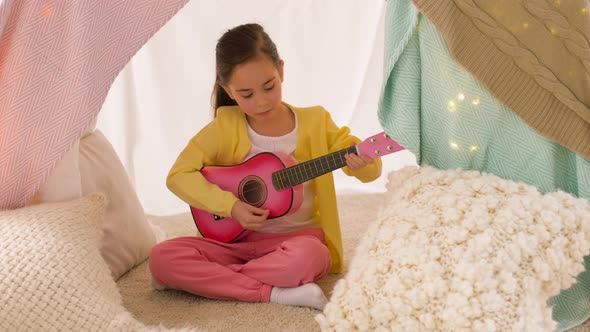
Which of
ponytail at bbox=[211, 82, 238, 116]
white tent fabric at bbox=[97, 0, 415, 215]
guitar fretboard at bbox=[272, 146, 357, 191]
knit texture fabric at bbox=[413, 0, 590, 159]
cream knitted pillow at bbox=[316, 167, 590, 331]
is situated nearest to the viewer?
cream knitted pillow at bbox=[316, 167, 590, 331]

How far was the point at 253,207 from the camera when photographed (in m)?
1.52

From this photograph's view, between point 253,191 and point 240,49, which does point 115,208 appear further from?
point 240,49

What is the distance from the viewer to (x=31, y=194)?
133 centimetres

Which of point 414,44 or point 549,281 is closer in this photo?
point 549,281

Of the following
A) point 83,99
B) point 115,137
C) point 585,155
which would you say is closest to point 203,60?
point 115,137

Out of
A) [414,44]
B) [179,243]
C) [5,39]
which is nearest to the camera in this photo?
[414,44]

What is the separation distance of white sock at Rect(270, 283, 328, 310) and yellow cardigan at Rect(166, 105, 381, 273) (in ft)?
0.74

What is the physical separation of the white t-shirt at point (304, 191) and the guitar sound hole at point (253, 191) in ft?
0.29

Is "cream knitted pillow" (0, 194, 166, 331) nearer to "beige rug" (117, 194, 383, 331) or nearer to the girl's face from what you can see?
"beige rug" (117, 194, 383, 331)

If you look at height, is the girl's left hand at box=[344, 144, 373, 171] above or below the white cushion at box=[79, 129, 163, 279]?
above

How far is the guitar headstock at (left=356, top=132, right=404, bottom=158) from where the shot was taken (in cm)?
132

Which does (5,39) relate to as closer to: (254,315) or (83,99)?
(83,99)

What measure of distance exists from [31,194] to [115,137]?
104 cm

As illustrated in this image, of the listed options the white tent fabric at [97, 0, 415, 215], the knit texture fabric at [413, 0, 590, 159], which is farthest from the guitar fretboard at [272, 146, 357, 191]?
the white tent fabric at [97, 0, 415, 215]
